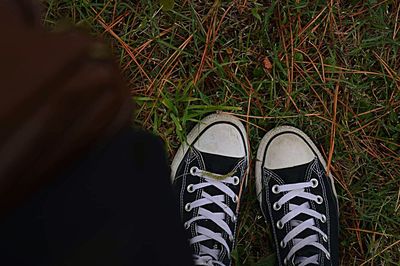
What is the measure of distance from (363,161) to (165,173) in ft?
2.38

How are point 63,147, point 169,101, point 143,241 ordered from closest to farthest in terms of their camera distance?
point 63,147
point 143,241
point 169,101

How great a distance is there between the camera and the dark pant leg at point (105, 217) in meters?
0.77

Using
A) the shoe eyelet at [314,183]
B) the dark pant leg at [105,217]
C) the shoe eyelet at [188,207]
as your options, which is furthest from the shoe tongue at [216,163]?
the dark pant leg at [105,217]

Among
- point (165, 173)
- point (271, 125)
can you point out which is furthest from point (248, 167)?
point (165, 173)

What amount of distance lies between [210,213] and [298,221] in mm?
227

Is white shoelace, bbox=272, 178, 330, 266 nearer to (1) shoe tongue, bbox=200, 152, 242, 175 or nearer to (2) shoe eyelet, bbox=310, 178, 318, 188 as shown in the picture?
(2) shoe eyelet, bbox=310, 178, 318, 188

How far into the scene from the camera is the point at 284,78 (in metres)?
1.46

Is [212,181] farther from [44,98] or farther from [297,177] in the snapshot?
[44,98]

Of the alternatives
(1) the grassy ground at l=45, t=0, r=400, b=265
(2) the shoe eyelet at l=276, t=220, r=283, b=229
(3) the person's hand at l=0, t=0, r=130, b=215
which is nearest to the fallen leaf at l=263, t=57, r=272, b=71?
(1) the grassy ground at l=45, t=0, r=400, b=265

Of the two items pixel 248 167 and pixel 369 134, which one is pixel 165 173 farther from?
pixel 369 134

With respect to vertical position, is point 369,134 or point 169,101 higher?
point 169,101

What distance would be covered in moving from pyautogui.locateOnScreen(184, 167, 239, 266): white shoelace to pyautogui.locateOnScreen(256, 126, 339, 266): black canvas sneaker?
8 centimetres

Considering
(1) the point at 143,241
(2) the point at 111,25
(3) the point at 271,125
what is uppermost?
(2) the point at 111,25

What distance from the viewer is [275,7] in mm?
1453
